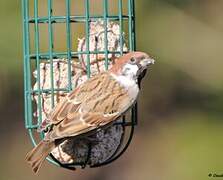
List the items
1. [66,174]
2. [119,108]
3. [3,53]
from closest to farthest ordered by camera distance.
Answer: [119,108], [3,53], [66,174]

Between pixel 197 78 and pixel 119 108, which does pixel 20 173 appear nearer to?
pixel 197 78

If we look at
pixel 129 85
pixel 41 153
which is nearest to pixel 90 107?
pixel 129 85

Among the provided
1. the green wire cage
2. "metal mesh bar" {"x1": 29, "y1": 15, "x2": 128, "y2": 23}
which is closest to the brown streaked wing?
the green wire cage

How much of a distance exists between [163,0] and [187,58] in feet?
1.65

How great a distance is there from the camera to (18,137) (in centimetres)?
1531

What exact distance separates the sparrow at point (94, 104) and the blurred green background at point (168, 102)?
120 inches

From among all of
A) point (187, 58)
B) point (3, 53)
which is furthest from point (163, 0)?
point (3, 53)

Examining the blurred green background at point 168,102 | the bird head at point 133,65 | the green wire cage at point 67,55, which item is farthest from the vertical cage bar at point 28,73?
the blurred green background at point 168,102

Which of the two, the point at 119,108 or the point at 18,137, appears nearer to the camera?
the point at 119,108

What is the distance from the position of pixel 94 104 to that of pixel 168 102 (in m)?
3.63

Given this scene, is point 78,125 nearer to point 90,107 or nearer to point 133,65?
point 90,107

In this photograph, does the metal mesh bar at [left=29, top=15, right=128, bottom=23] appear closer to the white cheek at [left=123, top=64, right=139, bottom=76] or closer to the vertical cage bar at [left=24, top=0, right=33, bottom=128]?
the vertical cage bar at [left=24, top=0, right=33, bottom=128]

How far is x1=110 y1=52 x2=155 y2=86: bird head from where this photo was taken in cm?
1177

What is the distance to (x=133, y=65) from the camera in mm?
11797
